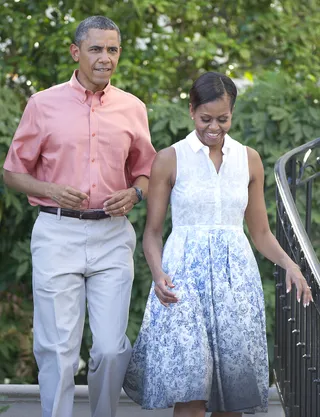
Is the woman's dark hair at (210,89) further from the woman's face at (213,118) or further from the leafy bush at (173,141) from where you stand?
the leafy bush at (173,141)

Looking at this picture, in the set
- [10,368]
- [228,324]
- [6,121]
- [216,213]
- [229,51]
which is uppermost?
[229,51]

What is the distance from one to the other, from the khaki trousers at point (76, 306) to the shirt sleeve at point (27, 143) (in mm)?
254

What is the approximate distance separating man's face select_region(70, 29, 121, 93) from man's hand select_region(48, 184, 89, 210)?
0.53m

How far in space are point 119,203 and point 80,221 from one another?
202mm

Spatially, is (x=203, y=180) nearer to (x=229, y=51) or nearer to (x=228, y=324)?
(x=228, y=324)

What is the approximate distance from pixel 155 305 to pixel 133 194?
0.64 metres

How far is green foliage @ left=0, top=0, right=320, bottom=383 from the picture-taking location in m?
7.36

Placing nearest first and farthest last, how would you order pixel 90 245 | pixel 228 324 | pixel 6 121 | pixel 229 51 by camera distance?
1. pixel 228 324
2. pixel 90 245
3. pixel 6 121
4. pixel 229 51

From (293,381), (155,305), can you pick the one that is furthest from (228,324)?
(293,381)

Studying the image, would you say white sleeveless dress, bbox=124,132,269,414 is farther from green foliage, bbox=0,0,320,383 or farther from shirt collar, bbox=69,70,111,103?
green foliage, bbox=0,0,320,383

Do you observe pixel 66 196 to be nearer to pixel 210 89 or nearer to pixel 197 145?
pixel 197 145

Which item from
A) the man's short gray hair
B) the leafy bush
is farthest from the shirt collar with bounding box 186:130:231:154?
the leafy bush

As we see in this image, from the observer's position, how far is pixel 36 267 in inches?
203

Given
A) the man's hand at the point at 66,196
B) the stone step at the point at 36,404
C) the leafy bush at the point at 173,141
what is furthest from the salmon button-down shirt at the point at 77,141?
the leafy bush at the point at 173,141
